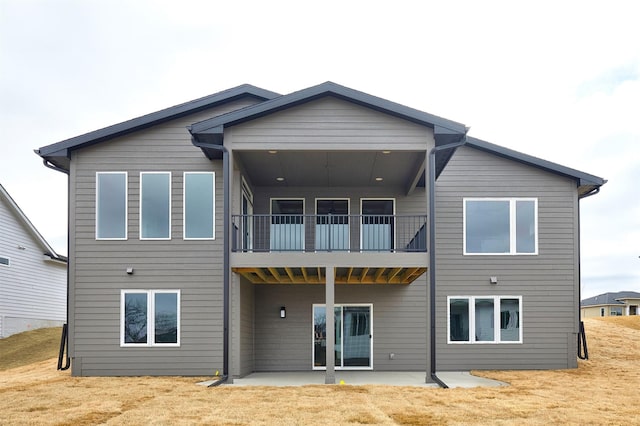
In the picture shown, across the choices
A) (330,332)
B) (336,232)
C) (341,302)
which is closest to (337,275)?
(341,302)

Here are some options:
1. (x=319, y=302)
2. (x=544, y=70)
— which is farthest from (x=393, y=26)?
(x=319, y=302)

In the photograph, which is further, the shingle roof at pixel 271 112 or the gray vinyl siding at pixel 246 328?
the gray vinyl siding at pixel 246 328

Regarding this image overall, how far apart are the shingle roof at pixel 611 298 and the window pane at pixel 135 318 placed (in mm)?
41741

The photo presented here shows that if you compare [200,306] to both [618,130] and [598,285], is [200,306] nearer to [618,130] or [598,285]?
[618,130]

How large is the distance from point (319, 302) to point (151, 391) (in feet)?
18.5

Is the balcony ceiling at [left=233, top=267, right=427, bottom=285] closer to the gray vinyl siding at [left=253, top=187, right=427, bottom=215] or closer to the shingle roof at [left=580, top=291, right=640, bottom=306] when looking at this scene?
the gray vinyl siding at [left=253, top=187, right=427, bottom=215]

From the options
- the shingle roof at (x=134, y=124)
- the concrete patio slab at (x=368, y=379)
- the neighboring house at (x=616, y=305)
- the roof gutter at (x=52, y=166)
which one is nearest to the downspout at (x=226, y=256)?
the concrete patio slab at (x=368, y=379)

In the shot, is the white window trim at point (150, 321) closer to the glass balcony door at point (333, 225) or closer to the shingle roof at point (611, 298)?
the glass balcony door at point (333, 225)

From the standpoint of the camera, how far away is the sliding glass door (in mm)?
15156

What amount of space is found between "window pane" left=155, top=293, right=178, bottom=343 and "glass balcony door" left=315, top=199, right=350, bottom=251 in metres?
4.01

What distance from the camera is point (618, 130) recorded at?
24.3 metres

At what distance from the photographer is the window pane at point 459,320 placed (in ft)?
48.8

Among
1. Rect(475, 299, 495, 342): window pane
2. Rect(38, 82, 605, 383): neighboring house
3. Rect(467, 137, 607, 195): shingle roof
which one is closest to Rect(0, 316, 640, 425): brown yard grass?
Rect(38, 82, 605, 383): neighboring house

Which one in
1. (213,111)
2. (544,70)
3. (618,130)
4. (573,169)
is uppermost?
(544,70)
